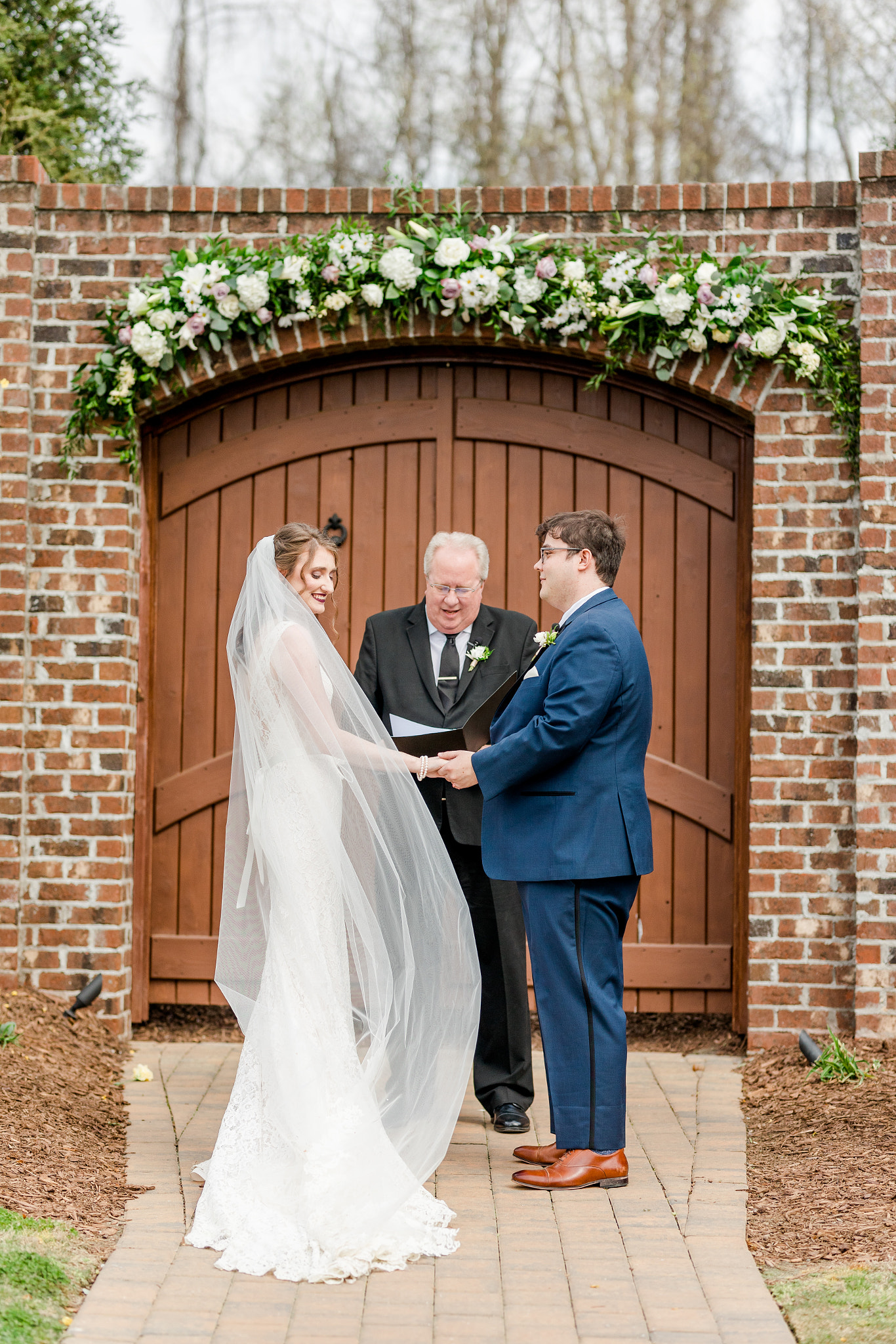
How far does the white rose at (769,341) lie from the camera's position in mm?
5156

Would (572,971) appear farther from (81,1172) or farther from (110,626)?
(110,626)

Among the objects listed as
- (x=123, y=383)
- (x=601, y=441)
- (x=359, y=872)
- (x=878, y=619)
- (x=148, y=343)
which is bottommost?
(x=359, y=872)

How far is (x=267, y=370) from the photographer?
5613 mm

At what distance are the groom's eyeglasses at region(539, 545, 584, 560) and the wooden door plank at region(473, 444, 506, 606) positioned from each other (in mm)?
1713

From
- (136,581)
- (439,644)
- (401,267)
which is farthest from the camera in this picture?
(136,581)

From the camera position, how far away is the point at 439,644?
472 centimetres

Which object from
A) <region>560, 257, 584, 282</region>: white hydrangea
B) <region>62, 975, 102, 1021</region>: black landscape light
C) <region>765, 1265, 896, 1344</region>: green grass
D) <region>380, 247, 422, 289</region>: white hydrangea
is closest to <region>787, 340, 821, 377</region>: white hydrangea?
<region>560, 257, 584, 282</region>: white hydrangea

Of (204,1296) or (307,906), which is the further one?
(307,906)

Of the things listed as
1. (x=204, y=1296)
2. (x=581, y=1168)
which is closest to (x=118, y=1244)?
(x=204, y=1296)

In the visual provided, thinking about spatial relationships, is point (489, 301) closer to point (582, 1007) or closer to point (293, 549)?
point (293, 549)

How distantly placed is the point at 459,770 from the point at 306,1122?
3.83 ft

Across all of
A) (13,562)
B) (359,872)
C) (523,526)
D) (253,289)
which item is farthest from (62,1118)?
(253,289)

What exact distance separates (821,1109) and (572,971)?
1336mm

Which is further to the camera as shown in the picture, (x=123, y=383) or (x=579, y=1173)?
(x=123, y=383)
